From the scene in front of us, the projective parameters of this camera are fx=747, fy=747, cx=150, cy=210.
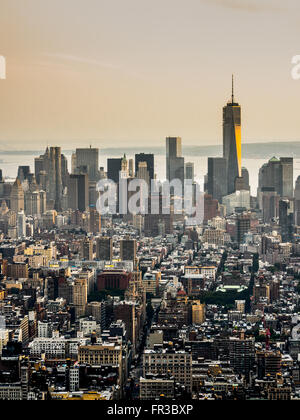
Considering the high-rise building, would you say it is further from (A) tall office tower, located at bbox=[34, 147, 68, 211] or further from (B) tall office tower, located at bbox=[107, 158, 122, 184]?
(B) tall office tower, located at bbox=[107, 158, 122, 184]

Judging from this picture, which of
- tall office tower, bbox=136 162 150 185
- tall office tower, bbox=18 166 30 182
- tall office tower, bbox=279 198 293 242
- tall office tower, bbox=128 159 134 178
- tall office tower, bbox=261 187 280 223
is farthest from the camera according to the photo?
tall office tower, bbox=279 198 293 242

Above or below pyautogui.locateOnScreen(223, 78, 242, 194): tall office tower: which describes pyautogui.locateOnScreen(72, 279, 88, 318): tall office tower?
below

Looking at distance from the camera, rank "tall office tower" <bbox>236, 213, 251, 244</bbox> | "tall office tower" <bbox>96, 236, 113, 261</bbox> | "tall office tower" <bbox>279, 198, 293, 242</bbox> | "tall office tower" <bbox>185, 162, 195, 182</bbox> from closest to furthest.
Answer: "tall office tower" <bbox>185, 162, 195, 182</bbox> < "tall office tower" <bbox>96, 236, 113, 261</bbox> < "tall office tower" <bbox>279, 198, 293, 242</bbox> < "tall office tower" <bbox>236, 213, 251, 244</bbox>

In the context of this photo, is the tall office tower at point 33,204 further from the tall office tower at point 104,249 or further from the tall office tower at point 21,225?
the tall office tower at point 104,249

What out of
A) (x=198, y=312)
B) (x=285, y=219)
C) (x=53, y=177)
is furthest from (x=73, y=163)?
(x=285, y=219)

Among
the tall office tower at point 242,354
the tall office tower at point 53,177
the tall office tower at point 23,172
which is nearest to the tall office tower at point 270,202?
the tall office tower at point 53,177

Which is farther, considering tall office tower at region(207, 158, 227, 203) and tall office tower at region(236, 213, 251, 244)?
tall office tower at region(236, 213, 251, 244)

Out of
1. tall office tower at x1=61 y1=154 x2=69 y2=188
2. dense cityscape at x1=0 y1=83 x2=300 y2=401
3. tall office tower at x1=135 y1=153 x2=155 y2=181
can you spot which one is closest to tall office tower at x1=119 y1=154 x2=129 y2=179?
dense cityscape at x1=0 y1=83 x2=300 y2=401

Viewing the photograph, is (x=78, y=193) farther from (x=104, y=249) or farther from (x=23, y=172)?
(x=23, y=172)
